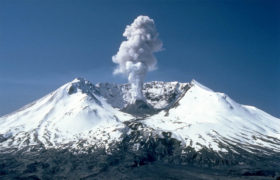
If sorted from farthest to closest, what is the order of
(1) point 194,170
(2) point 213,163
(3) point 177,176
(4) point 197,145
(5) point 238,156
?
(4) point 197,145, (5) point 238,156, (2) point 213,163, (1) point 194,170, (3) point 177,176

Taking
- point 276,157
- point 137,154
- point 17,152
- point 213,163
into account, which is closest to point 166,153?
point 137,154

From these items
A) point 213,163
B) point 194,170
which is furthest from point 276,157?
point 194,170

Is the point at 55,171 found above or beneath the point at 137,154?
beneath

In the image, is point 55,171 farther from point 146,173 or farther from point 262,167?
point 262,167

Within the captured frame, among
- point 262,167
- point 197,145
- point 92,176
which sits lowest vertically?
point 92,176

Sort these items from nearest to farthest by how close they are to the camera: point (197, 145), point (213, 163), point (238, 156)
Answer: point (213, 163) → point (238, 156) → point (197, 145)

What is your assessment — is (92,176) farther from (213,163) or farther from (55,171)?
(213,163)

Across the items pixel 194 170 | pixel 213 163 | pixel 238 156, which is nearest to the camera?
pixel 194 170

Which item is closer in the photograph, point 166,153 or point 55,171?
point 55,171

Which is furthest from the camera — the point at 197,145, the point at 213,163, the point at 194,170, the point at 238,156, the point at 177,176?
the point at 197,145
